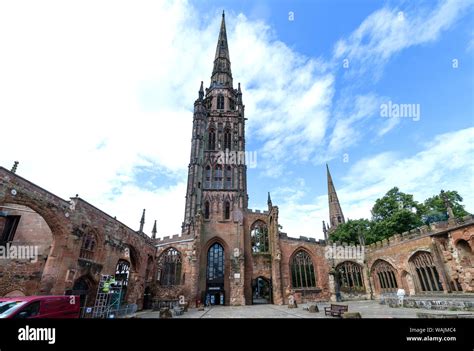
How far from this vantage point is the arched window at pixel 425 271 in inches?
695

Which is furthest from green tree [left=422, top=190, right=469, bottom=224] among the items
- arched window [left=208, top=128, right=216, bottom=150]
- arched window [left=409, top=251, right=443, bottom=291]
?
arched window [left=208, top=128, right=216, bottom=150]

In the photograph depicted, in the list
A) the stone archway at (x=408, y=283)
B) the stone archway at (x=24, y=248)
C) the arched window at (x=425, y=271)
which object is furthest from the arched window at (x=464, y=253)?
the stone archway at (x=24, y=248)

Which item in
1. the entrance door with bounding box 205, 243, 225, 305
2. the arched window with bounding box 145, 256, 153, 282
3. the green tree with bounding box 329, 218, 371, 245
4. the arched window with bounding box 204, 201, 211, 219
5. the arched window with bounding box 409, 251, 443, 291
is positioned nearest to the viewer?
the arched window with bounding box 409, 251, 443, 291

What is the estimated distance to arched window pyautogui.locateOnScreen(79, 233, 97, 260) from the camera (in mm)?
13163

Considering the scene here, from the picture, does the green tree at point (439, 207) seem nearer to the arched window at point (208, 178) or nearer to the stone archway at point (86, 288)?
the arched window at point (208, 178)

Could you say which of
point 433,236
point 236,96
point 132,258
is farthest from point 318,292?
point 236,96

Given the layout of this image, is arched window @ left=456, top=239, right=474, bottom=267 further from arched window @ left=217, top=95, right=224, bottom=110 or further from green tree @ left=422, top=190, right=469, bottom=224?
arched window @ left=217, top=95, right=224, bottom=110

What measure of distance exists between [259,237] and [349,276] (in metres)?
11.2

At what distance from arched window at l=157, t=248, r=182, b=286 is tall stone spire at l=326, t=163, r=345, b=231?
3643cm

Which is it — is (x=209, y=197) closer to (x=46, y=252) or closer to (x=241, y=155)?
(x=241, y=155)

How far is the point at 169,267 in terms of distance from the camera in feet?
77.3

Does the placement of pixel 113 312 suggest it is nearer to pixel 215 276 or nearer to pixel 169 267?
pixel 169 267

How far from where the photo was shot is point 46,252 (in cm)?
1416
